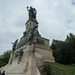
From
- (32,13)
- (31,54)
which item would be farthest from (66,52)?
(31,54)

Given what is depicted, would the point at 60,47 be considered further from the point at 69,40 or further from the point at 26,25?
the point at 26,25

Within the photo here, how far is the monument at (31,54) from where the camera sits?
14863 millimetres

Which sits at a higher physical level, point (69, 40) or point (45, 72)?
point (69, 40)

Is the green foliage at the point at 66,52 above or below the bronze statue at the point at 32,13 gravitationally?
below

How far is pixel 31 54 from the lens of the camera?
15.3 metres

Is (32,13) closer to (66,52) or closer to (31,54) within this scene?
(66,52)

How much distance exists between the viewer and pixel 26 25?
86.3ft

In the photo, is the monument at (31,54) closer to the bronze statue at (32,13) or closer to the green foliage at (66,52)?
the bronze statue at (32,13)

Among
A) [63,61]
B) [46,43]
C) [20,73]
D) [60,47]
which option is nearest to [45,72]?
[20,73]

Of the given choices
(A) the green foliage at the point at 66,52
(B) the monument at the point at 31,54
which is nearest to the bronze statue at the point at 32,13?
(B) the monument at the point at 31,54

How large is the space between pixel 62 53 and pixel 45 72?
55.8 ft

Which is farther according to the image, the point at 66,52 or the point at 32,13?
the point at 66,52

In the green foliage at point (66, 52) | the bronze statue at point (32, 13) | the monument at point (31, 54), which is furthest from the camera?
the green foliage at point (66, 52)

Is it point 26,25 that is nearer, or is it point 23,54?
point 23,54
